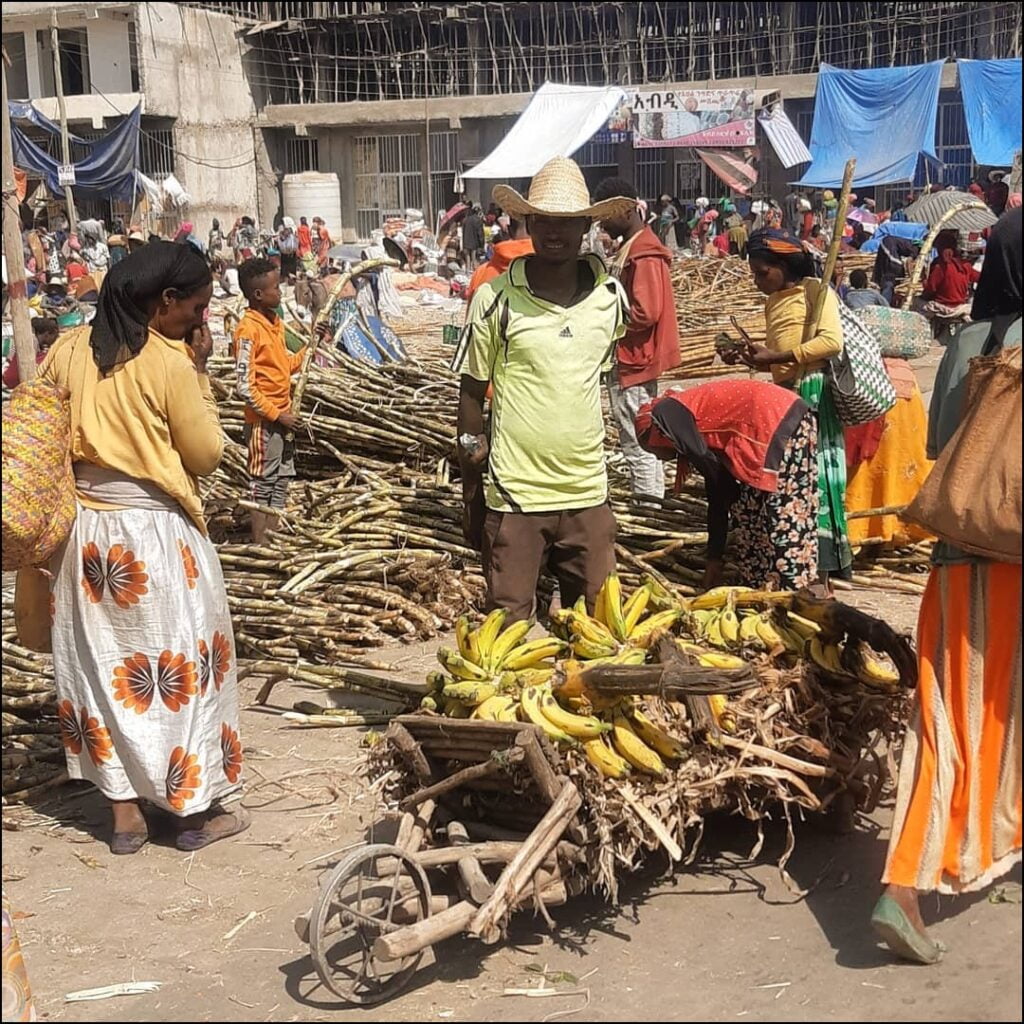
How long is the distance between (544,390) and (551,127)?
66.7 feet

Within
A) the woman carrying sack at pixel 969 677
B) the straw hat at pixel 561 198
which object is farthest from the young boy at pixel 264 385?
the woman carrying sack at pixel 969 677

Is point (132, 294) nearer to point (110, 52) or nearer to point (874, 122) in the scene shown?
point (874, 122)

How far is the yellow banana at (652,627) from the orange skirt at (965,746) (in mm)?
820

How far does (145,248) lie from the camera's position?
12.3 feet

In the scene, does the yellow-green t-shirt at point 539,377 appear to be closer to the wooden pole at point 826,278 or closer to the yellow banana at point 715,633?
the yellow banana at point 715,633

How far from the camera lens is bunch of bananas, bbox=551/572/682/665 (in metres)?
3.43

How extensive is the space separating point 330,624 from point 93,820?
1.68 m

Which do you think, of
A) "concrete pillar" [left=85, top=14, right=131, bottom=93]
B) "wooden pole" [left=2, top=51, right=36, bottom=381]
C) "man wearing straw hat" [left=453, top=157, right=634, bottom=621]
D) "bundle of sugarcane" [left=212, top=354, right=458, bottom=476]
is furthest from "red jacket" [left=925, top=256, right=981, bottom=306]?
"concrete pillar" [left=85, top=14, right=131, bottom=93]

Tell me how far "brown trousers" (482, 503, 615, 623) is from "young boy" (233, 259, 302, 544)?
281cm

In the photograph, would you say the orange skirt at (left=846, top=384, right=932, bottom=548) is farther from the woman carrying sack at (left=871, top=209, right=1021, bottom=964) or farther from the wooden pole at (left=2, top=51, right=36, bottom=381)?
the wooden pole at (left=2, top=51, right=36, bottom=381)

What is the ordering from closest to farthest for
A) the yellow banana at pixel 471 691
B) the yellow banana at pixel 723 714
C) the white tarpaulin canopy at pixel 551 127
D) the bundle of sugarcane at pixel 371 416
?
the yellow banana at pixel 723 714 → the yellow banana at pixel 471 691 → the bundle of sugarcane at pixel 371 416 → the white tarpaulin canopy at pixel 551 127

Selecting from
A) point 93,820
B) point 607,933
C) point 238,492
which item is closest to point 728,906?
point 607,933

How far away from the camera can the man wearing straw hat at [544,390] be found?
13.2 feet

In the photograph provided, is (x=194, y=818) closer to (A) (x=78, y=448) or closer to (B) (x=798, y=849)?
(A) (x=78, y=448)
